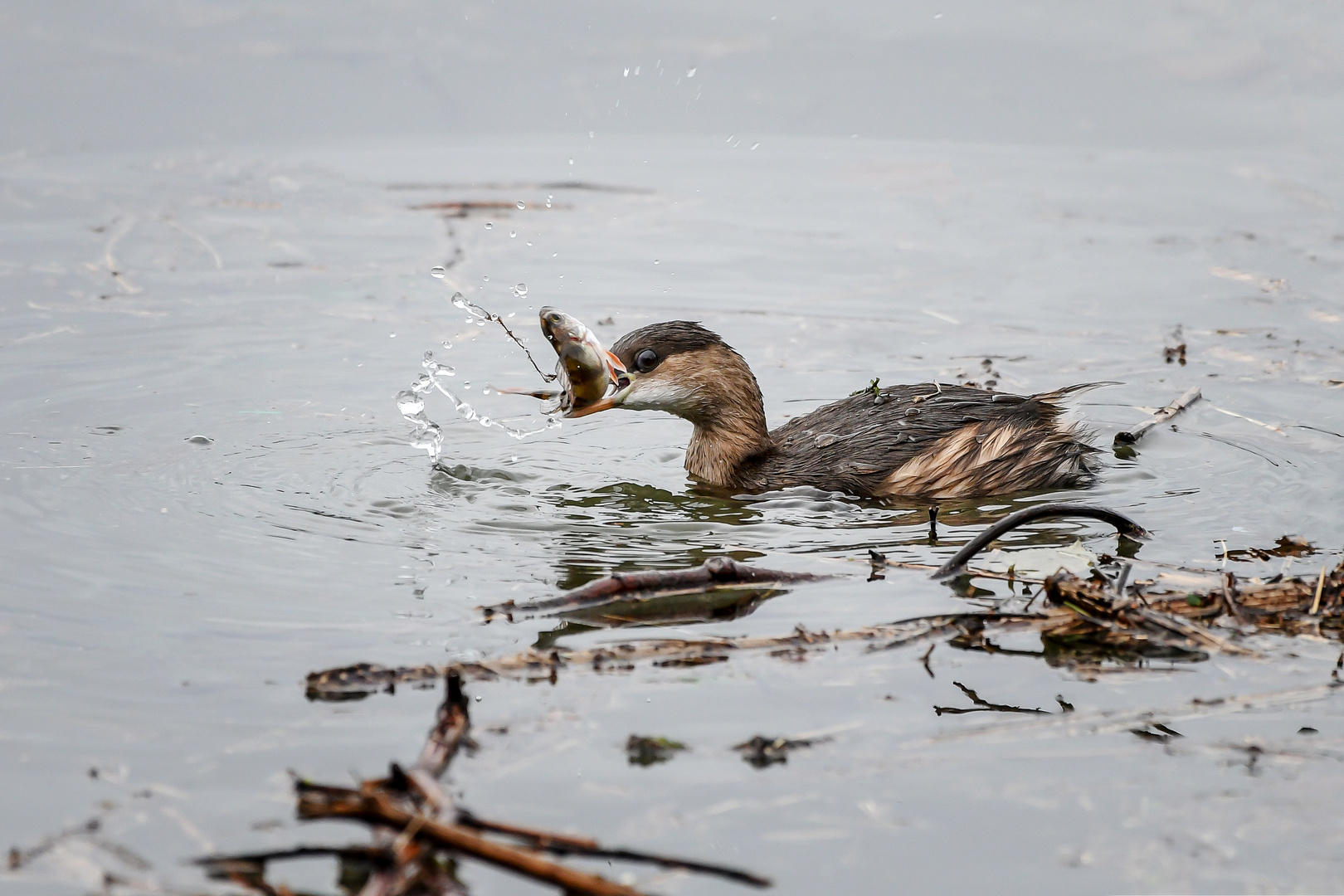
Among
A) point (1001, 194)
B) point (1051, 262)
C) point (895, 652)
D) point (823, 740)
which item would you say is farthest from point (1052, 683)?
point (1001, 194)

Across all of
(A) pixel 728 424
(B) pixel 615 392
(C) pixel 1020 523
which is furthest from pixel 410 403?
(C) pixel 1020 523

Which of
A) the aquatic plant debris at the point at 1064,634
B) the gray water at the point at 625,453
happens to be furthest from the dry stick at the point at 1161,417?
the aquatic plant debris at the point at 1064,634

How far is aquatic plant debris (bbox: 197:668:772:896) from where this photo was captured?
267cm

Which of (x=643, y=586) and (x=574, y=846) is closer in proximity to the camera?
(x=574, y=846)

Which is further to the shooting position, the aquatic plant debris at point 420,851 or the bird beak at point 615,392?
the bird beak at point 615,392

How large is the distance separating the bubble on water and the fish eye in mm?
1091

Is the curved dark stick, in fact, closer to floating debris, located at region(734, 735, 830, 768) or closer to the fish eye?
floating debris, located at region(734, 735, 830, 768)

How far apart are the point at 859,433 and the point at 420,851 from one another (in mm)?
4630

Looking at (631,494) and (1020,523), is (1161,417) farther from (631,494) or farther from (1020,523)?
(1020,523)

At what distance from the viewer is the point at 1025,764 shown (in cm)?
354

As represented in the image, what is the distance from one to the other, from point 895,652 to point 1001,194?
926cm

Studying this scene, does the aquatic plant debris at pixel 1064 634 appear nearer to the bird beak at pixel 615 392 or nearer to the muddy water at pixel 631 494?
the muddy water at pixel 631 494

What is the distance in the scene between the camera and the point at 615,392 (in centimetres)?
700

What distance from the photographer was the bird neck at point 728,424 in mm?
7238
